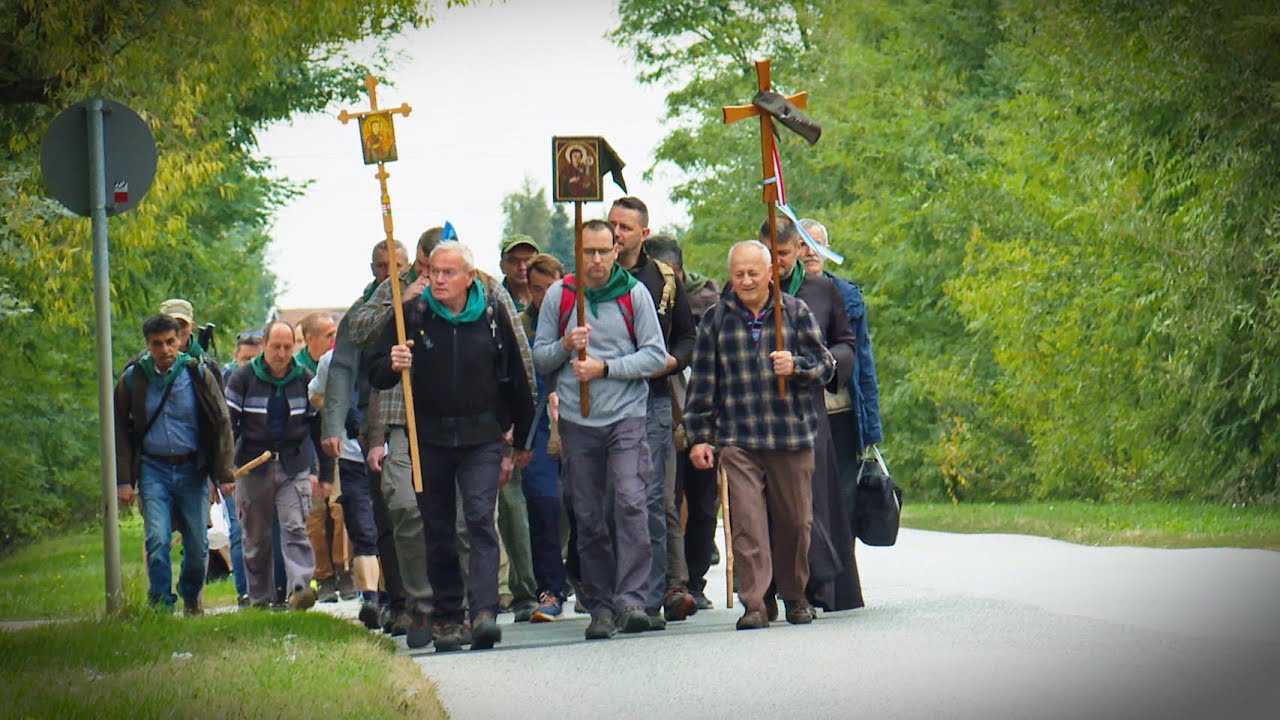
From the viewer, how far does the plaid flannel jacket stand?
1163cm

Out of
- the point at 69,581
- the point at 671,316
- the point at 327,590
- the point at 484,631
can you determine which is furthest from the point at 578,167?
the point at 69,581

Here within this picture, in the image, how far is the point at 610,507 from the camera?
11.8 m

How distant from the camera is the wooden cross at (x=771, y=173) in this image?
38.2 ft

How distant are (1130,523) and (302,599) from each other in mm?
8970

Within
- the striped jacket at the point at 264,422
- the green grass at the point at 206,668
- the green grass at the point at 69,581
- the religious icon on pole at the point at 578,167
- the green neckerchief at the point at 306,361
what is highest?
the religious icon on pole at the point at 578,167

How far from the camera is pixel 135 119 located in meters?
12.6

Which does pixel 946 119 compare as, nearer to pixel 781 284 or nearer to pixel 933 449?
pixel 933 449

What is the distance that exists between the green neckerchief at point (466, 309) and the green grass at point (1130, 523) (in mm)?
6940

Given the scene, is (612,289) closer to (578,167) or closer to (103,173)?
(578,167)

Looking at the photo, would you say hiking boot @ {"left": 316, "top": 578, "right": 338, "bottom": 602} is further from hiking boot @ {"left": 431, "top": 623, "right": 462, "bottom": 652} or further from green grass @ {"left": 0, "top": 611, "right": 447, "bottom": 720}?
hiking boot @ {"left": 431, "top": 623, "right": 462, "bottom": 652}

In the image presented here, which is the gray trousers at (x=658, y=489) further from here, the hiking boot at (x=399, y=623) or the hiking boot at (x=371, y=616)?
the hiking boot at (x=371, y=616)

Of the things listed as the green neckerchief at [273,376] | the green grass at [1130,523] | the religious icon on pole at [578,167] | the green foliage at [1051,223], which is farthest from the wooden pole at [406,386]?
the green foliage at [1051,223]

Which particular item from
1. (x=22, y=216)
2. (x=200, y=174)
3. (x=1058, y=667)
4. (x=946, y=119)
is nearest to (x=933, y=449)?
(x=946, y=119)

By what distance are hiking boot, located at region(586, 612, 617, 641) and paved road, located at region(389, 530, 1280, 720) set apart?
8 cm
